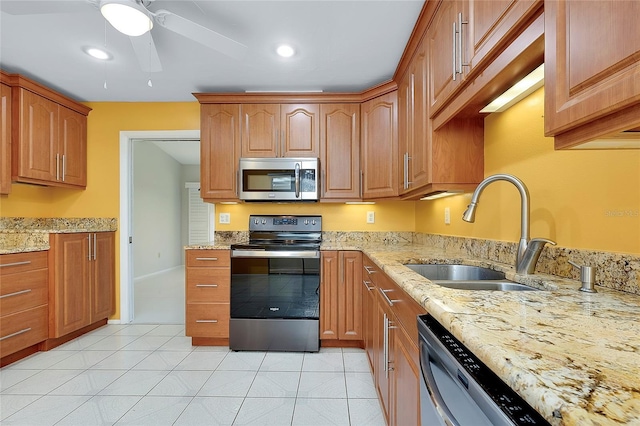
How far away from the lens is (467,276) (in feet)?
5.27

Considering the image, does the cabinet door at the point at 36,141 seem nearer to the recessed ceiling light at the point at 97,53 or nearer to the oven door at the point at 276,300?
A: the recessed ceiling light at the point at 97,53

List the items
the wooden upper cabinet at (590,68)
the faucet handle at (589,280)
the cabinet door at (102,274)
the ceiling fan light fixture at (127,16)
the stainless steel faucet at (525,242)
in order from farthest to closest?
1. the cabinet door at (102,274)
2. the ceiling fan light fixture at (127,16)
3. the stainless steel faucet at (525,242)
4. the faucet handle at (589,280)
5. the wooden upper cabinet at (590,68)

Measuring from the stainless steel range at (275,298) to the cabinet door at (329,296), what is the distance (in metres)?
0.05

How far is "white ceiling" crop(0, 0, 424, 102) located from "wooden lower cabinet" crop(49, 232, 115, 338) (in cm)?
143

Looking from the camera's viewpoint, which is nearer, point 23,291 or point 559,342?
point 559,342

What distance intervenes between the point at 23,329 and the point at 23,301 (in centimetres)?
21

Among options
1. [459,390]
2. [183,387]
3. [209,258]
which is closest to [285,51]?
[209,258]

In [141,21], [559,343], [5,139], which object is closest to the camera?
[559,343]

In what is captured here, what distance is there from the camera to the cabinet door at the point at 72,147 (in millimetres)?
2941

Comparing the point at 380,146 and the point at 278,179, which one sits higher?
the point at 380,146

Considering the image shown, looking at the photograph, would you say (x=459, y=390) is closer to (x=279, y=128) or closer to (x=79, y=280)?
(x=279, y=128)

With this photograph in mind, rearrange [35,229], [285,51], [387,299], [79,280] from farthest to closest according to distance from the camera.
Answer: [35,229] < [79,280] < [285,51] < [387,299]

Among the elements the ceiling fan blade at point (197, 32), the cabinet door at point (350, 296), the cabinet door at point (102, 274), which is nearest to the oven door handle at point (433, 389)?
the cabinet door at point (350, 296)

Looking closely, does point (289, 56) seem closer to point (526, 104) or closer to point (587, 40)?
Answer: point (526, 104)
